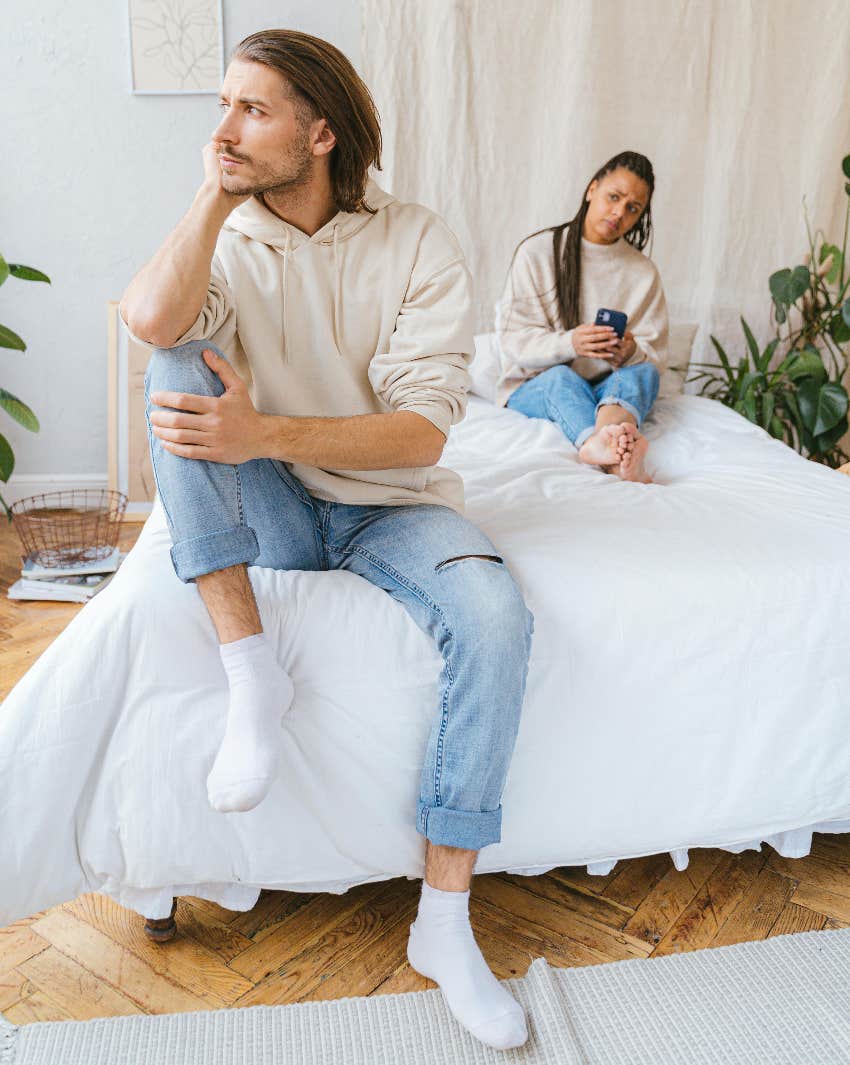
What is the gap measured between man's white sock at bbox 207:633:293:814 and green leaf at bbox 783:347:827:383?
2.12 metres

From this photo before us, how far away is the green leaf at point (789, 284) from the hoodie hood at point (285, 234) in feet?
6.05

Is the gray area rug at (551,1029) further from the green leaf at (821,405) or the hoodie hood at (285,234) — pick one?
the green leaf at (821,405)

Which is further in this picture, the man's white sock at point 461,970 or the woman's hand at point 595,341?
the woman's hand at point 595,341

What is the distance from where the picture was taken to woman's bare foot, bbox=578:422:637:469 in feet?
5.78

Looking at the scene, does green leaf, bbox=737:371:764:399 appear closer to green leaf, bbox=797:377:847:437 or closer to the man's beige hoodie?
green leaf, bbox=797:377:847:437

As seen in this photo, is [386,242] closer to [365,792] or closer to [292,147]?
[292,147]

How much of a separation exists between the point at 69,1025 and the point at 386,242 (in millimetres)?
1064

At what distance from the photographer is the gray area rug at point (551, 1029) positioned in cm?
100

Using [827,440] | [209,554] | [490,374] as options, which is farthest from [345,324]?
[827,440]

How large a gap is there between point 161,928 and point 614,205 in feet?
6.06

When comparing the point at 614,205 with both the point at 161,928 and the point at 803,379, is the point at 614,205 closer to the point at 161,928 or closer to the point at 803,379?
the point at 803,379

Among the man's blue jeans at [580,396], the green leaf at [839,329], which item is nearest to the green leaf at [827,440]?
the green leaf at [839,329]

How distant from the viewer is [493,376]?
7.92 feet

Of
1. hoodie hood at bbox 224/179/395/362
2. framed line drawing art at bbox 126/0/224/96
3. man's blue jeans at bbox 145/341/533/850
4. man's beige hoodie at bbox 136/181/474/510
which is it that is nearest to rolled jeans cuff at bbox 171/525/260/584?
man's blue jeans at bbox 145/341/533/850
